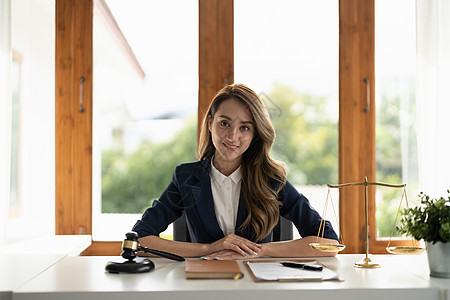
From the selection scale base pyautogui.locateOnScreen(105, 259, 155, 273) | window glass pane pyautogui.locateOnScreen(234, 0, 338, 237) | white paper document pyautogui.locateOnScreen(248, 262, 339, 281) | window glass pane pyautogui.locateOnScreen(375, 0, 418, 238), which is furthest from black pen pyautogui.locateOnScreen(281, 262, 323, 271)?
window glass pane pyautogui.locateOnScreen(375, 0, 418, 238)

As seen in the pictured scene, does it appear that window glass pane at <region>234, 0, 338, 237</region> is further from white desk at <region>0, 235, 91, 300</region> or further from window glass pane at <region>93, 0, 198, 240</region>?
white desk at <region>0, 235, 91, 300</region>

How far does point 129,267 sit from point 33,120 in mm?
1938

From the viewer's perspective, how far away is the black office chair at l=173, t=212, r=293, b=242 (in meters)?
2.23

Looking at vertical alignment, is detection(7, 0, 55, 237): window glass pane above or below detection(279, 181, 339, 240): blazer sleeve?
above

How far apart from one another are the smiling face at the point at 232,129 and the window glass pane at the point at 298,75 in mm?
998

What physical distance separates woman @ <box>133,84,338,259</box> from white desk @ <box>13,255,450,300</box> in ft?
2.11

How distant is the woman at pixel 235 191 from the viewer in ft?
Result: 7.13

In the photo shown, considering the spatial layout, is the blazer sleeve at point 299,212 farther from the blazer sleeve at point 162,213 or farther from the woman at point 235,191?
the blazer sleeve at point 162,213

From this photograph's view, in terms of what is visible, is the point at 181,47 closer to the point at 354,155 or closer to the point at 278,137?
the point at 278,137

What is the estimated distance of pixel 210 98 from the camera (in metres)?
3.17

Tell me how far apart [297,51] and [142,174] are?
4.18ft

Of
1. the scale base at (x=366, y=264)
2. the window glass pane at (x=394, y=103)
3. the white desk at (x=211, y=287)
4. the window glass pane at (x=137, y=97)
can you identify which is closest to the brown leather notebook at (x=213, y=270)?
the white desk at (x=211, y=287)

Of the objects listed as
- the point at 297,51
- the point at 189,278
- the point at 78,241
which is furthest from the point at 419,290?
the point at 297,51

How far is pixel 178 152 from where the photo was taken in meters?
3.23
